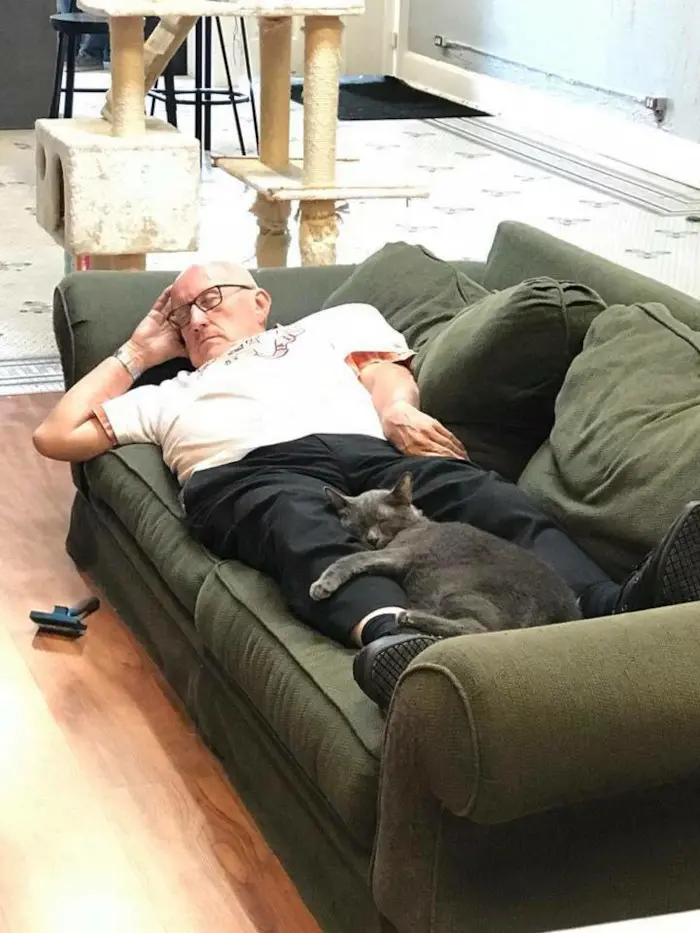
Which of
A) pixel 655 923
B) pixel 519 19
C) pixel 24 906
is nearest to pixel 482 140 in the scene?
pixel 519 19

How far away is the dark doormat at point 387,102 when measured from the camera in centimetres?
799

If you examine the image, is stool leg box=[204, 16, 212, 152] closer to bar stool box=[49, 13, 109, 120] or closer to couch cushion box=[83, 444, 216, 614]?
bar stool box=[49, 13, 109, 120]

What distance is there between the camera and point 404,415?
93.5 inches

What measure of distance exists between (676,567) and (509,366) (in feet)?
2.30

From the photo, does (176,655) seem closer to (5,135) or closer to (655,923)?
(655,923)

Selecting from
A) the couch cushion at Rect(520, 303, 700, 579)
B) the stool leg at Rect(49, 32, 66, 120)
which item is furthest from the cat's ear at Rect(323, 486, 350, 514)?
the stool leg at Rect(49, 32, 66, 120)

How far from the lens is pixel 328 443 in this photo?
2326 mm

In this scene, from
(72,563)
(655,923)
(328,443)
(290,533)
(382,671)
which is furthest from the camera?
(72,563)

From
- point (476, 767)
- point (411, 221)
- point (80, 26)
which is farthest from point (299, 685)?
point (80, 26)

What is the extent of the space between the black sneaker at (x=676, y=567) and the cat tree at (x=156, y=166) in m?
2.27

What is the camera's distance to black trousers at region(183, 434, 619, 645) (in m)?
1.93

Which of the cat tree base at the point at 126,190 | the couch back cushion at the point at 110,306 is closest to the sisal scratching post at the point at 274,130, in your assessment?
the cat tree base at the point at 126,190

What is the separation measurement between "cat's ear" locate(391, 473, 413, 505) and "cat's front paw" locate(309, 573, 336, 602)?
211 mm

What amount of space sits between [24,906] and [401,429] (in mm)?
957
